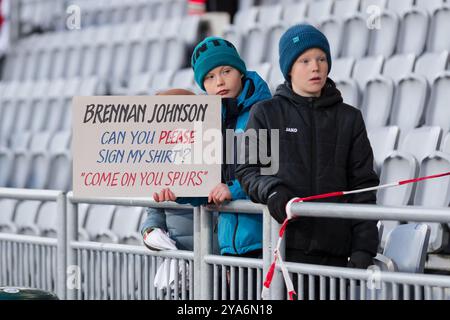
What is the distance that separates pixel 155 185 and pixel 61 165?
17.0 ft

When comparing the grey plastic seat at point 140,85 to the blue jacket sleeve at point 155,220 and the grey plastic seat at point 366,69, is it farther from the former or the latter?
the blue jacket sleeve at point 155,220

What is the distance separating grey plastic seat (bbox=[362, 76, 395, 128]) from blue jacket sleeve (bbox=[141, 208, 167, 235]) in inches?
112

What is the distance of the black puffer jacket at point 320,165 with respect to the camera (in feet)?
10.9

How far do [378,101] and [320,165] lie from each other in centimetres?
344

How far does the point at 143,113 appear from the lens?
12.1ft

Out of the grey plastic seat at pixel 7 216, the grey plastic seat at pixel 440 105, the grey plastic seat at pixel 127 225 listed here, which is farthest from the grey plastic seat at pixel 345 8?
the grey plastic seat at pixel 7 216

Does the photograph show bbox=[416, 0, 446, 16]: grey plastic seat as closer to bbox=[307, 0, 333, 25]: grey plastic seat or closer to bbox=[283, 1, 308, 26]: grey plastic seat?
bbox=[307, 0, 333, 25]: grey plastic seat

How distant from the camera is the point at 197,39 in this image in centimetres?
957

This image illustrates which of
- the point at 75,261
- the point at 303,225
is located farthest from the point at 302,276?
the point at 75,261

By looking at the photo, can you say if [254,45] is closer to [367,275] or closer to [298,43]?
[298,43]

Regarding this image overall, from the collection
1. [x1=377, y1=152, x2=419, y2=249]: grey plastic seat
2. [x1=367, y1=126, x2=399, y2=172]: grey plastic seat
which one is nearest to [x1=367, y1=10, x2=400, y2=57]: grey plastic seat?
[x1=367, y1=126, x2=399, y2=172]: grey plastic seat

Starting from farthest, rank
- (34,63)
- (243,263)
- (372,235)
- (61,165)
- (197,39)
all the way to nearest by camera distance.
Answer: (34,63) → (197,39) → (61,165) → (243,263) → (372,235)
